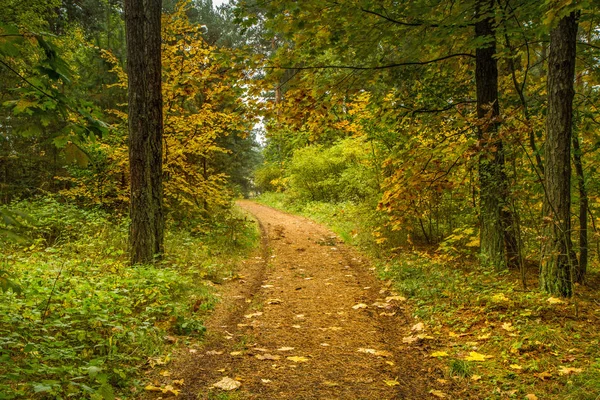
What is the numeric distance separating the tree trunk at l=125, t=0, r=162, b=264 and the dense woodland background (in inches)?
12.5

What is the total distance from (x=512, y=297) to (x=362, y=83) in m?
3.79

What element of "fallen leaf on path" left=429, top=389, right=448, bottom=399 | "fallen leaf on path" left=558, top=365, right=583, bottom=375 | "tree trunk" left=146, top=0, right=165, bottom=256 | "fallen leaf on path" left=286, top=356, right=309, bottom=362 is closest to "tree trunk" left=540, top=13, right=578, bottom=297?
"fallen leaf on path" left=558, top=365, right=583, bottom=375

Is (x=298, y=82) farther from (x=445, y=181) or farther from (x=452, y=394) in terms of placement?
(x=452, y=394)

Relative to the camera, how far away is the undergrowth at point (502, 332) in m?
3.18

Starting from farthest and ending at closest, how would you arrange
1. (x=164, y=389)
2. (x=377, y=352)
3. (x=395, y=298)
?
(x=395, y=298) → (x=377, y=352) → (x=164, y=389)

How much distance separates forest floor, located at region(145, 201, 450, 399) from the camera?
3.28 m

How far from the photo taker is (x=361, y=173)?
10.4m

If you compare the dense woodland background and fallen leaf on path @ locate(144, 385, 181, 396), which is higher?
the dense woodland background

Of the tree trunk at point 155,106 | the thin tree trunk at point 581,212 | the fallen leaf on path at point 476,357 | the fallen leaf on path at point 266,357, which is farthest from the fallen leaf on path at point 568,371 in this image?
the tree trunk at point 155,106

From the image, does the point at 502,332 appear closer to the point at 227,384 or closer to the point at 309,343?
the point at 309,343

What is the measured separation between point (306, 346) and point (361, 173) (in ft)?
22.5

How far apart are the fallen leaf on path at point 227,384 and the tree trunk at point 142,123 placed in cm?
325

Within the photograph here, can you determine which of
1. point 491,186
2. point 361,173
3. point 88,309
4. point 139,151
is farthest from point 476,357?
point 361,173

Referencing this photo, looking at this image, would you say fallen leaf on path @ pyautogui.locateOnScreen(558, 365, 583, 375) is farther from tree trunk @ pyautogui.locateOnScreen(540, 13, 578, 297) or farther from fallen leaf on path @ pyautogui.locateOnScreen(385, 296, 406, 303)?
fallen leaf on path @ pyautogui.locateOnScreen(385, 296, 406, 303)
